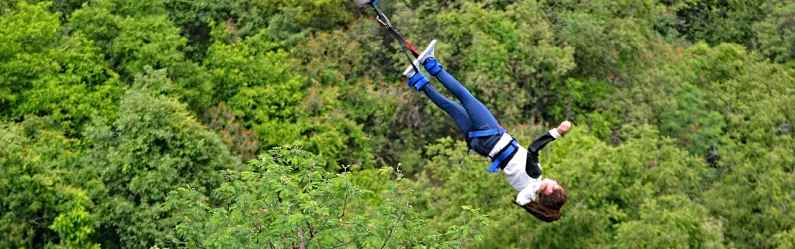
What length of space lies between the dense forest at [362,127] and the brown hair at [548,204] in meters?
3.79

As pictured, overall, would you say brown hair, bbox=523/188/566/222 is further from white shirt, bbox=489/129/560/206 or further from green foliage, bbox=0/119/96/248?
green foliage, bbox=0/119/96/248

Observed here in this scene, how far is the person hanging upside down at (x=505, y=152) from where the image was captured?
28.6 feet

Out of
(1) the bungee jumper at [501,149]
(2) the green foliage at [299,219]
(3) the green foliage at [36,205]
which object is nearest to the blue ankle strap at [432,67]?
(1) the bungee jumper at [501,149]

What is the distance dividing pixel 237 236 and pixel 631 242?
22.3 feet

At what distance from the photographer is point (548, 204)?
8688 mm

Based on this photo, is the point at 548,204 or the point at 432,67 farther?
the point at 432,67

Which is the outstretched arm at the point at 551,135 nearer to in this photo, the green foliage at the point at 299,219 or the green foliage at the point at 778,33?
the green foliage at the point at 299,219

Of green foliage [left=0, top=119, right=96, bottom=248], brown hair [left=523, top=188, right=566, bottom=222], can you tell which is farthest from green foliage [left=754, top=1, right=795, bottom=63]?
brown hair [left=523, top=188, right=566, bottom=222]

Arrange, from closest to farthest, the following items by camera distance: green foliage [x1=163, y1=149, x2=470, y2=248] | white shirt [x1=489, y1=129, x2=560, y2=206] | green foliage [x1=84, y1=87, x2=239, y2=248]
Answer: white shirt [x1=489, y1=129, x2=560, y2=206]
green foliage [x1=163, y1=149, x2=470, y2=248]
green foliage [x1=84, y1=87, x2=239, y2=248]

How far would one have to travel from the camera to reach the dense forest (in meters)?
15.9

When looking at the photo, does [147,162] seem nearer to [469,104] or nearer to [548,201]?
[469,104]

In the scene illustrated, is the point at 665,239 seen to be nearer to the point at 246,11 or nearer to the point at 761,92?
the point at 761,92

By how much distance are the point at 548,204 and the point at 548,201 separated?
47mm

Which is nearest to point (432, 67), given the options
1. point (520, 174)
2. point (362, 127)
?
point (520, 174)
